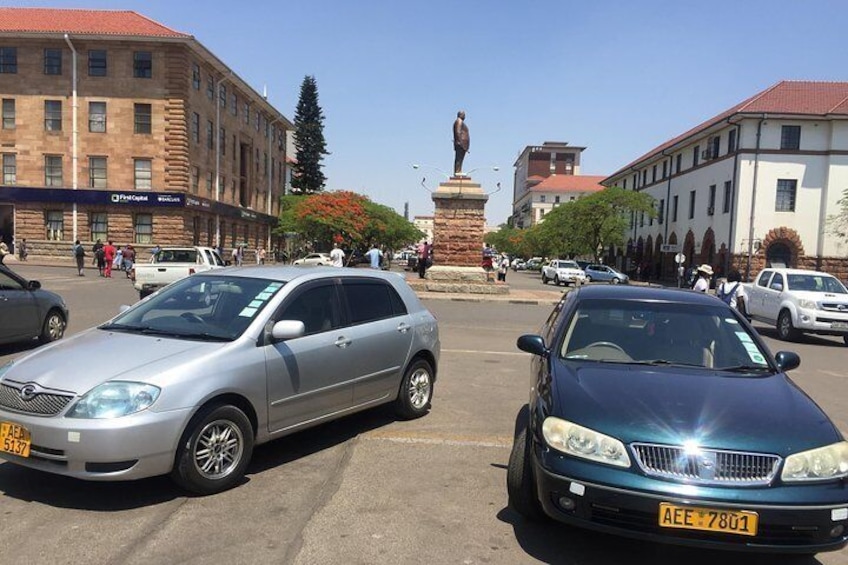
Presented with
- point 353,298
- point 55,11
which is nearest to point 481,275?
point 353,298

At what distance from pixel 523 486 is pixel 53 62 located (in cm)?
4686

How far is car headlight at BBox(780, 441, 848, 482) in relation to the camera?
128 inches

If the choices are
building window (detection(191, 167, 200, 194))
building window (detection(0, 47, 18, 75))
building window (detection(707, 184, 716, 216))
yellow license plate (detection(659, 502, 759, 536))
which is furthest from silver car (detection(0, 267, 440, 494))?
building window (detection(707, 184, 716, 216))

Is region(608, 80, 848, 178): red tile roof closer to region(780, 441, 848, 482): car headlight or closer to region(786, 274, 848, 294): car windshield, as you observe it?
region(786, 274, 848, 294): car windshield

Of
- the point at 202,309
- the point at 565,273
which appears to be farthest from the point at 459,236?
the point at 202,309

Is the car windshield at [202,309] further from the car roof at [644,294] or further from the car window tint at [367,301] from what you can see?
the car roof at [644,294]

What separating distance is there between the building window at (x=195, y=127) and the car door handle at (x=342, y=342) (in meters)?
41.3

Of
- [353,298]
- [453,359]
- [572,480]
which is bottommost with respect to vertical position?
[453,359]

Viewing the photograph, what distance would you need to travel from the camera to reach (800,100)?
146 feet

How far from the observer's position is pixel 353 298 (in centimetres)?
584

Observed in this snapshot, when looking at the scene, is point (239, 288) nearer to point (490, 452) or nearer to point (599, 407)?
point (490, 452)

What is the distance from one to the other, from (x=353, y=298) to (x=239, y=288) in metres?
1.05

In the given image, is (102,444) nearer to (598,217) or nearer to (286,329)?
(286,329)

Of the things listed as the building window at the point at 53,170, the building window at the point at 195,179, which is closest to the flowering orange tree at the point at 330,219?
the building window at the point at 195,179
